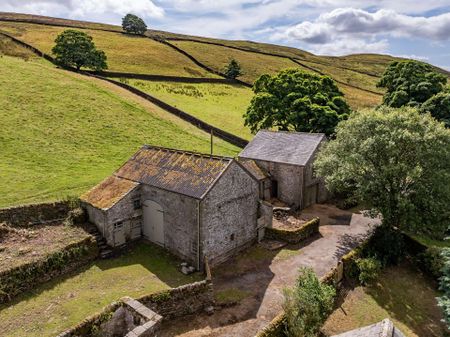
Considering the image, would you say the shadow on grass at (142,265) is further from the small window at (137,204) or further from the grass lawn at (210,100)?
the grass lawn at (210,100)

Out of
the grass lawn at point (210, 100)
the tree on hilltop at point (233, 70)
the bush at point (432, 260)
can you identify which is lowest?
the bush at point (432, 260)

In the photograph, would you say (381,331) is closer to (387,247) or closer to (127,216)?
(387,247)

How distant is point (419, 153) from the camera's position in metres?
24.0

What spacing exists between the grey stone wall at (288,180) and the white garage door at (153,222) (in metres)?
13.7

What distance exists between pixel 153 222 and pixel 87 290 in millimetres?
6248

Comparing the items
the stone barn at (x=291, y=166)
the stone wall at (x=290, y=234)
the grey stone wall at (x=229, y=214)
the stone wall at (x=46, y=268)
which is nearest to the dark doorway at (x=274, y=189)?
the stone barn at (x=291, y=166)

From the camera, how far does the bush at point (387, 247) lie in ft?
84.8

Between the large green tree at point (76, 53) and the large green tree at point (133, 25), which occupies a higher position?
the large green tree at point (133, 25)

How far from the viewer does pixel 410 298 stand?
2277 centimetres

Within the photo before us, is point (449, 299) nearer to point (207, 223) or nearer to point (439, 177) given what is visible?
point (439, 177)

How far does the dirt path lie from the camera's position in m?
17.7

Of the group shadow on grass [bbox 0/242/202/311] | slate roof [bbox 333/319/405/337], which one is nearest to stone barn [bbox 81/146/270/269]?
shadow on grass [bbox 0/242/202/311]

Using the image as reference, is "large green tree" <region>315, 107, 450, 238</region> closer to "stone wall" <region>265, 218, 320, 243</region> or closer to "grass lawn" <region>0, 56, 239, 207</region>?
"stone wall" <region>265, 218, 320, 243</region>

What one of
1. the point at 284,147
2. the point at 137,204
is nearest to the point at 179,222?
the point at 137,204
